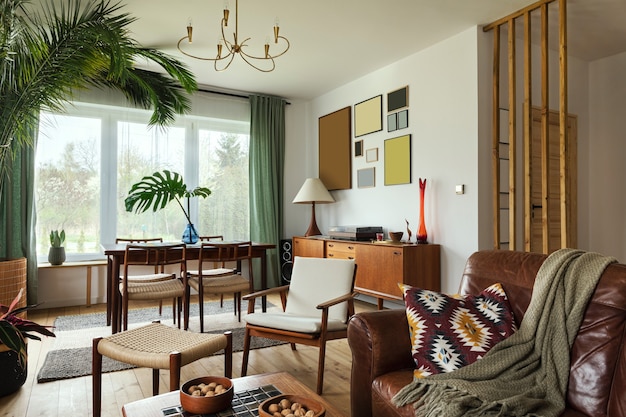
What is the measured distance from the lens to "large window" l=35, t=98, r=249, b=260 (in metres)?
4.71

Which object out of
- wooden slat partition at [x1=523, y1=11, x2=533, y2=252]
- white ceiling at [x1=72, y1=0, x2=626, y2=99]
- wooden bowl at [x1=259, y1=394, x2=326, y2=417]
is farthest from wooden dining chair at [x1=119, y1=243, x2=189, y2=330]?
wooden slat partition at [x1=523, y1=11, x2=533, y2=252]

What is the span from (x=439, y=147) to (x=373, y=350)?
2765 millimetres

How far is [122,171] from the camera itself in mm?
5027

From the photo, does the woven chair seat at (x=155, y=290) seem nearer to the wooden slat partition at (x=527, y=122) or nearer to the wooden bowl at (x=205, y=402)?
the wooden bowl at (x=205, y=402)

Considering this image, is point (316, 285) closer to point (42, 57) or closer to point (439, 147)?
point (439, 147)

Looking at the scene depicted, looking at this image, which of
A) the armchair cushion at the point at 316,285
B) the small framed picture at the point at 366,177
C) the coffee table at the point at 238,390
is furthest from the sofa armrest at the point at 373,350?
the small framed picture at the point at 366,177

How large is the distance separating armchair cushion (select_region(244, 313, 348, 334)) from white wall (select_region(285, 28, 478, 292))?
1.81 m

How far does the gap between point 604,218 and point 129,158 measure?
5295 millimetres

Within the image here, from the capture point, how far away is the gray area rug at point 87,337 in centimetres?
276

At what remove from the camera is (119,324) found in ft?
11.8

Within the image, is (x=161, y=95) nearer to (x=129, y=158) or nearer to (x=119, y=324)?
(x=129, y=158)

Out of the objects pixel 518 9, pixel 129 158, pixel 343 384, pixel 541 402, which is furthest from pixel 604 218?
pixel 129 158

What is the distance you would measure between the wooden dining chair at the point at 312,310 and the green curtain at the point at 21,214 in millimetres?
2821

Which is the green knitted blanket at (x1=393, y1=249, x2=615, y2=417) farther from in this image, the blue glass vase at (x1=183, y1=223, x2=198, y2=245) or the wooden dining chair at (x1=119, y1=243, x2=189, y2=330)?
the blue glass vase at (x1=183, y1=223, x2=198, y2=245)
